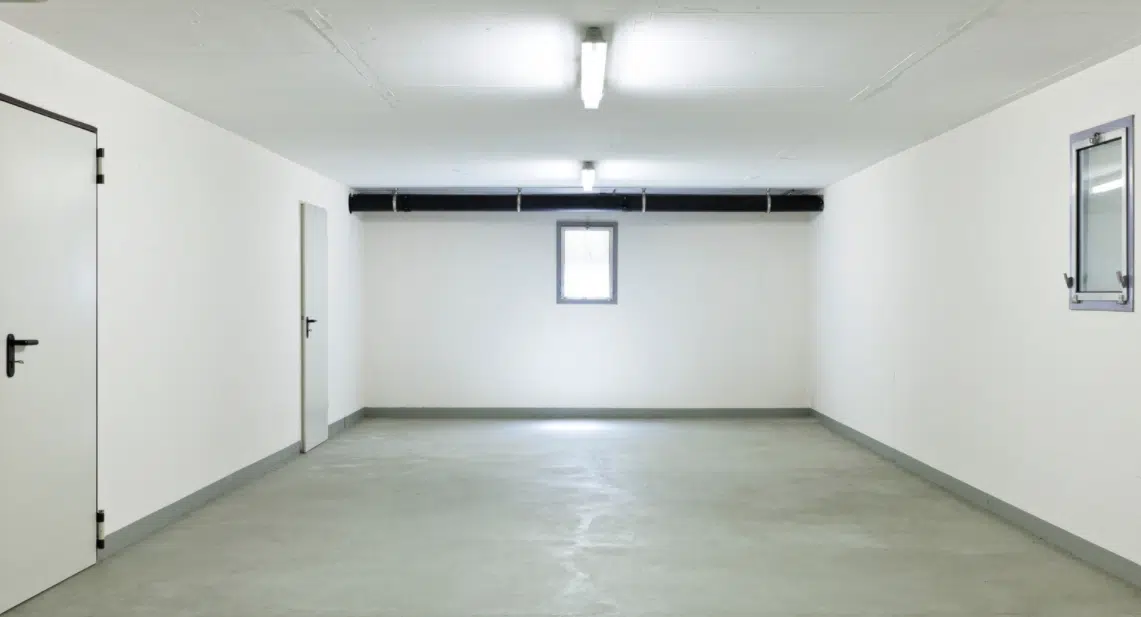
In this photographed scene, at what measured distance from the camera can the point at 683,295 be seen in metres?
10.5

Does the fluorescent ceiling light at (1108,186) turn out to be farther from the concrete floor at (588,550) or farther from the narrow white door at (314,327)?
the narrow white door at (314,327)

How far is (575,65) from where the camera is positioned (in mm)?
4547

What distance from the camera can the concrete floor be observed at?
156 inches

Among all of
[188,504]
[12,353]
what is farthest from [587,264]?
[12,353]

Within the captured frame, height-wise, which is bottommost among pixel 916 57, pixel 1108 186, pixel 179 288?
pixel 179 288

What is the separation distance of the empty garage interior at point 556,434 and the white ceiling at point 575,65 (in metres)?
0.03

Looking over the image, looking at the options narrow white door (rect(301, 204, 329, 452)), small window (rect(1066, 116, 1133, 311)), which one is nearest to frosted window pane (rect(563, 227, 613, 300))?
narrow white door (rect(301, 204, 329, 452))

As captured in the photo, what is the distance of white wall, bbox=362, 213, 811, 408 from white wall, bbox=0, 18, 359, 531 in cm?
271

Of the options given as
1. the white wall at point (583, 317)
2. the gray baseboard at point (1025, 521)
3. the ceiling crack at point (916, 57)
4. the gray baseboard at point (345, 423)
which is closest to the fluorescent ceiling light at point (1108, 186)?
the ceiling crack at point (916, 57)

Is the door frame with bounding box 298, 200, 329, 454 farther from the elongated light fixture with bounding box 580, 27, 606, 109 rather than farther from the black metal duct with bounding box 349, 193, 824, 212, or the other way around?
the elongated light fixture with bounding box 580, 27, 606, 109

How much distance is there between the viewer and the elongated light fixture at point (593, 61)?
154 inches

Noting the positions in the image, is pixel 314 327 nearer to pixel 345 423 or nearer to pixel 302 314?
pixel 302 314

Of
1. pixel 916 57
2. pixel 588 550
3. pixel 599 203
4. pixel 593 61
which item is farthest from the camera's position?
pixel 599 203

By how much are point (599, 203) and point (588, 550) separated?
5.65 metres
